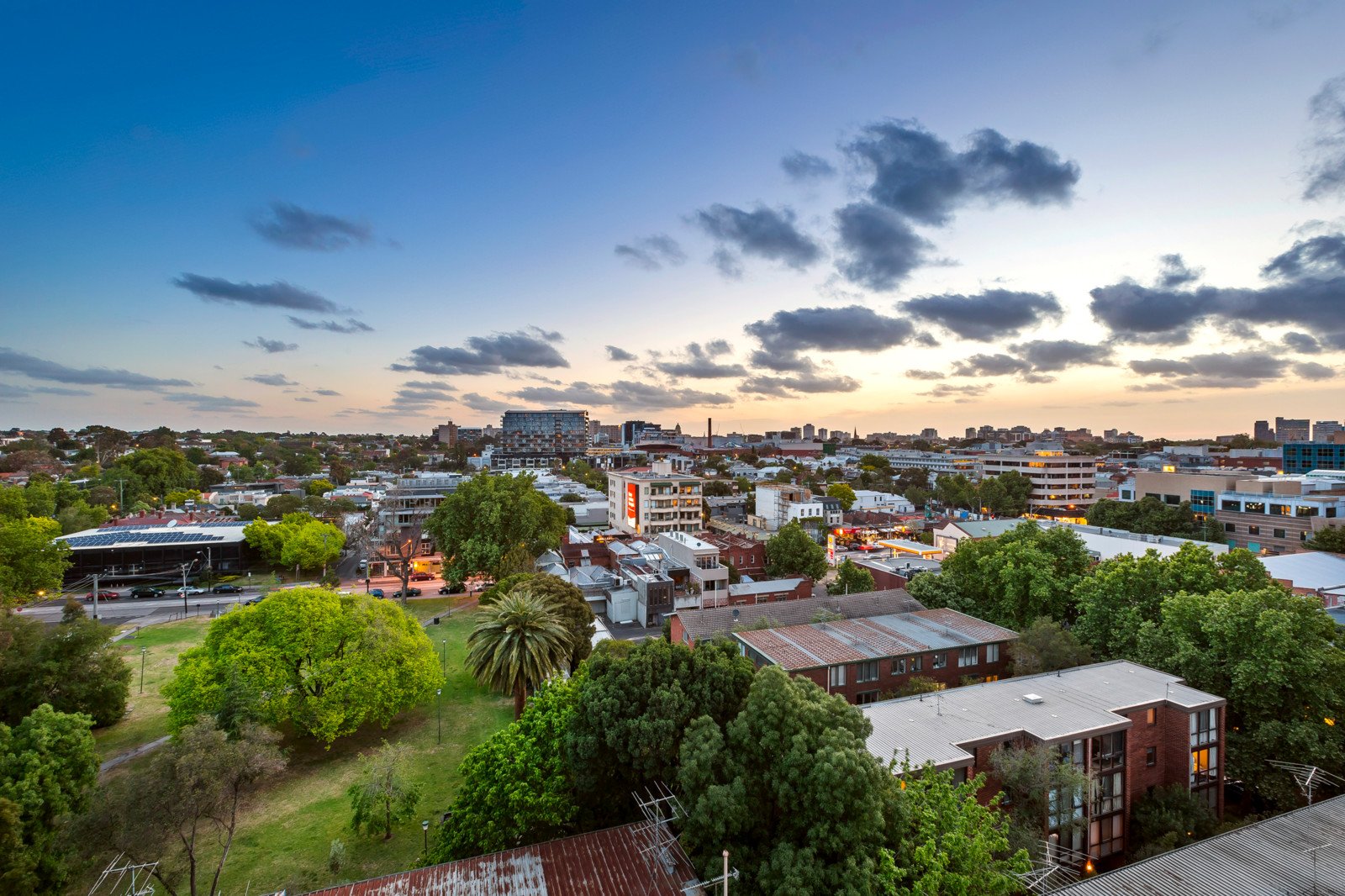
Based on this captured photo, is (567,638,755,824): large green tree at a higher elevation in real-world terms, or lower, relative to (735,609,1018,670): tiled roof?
higher

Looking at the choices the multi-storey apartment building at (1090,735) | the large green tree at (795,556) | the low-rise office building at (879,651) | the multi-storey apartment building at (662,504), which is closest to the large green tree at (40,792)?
the multi-storey apartment building at (1090,735)

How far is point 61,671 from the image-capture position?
27312 mm

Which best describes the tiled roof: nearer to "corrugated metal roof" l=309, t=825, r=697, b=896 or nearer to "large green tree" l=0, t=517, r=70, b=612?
"corrugated metal roof" l=309, t=825, r=697, b=896

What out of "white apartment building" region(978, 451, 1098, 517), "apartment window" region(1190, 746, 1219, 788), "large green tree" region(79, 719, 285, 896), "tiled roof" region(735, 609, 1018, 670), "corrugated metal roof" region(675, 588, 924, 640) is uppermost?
"white apartment building" region(978, 451, 1098, 517)

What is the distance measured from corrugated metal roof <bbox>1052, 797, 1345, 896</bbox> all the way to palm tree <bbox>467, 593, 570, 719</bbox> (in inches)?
794

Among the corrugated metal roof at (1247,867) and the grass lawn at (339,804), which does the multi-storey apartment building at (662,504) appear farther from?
the corrugated metal roof at (1247,867)

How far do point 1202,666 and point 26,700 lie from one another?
50155 millimetres

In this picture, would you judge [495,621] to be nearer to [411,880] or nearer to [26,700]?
[411,880]

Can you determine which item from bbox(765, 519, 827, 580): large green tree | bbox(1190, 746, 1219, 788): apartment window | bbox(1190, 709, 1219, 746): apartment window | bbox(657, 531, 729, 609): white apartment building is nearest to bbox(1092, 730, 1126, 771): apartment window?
bbox(1190, 709, 1219, 746): apartment window

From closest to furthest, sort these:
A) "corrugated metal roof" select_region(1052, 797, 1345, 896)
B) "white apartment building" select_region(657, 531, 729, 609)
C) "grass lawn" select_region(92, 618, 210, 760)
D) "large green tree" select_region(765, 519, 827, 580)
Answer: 1. "corrugated metal roof" select_region(1052, 797, 1345, 896)
2. "grass lawn" select_region(92, 618, 210, 760)
3. "white apartment building" select_region(657, 531, 729, 609)
4. "large green tree" select_region(765, 519, 827, 580)

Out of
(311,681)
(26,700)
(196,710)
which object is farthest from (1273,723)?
(26,700)

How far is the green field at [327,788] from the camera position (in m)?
20.2

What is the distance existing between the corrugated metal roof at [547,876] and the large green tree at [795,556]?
1680 inches

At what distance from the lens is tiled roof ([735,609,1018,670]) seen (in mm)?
30359
